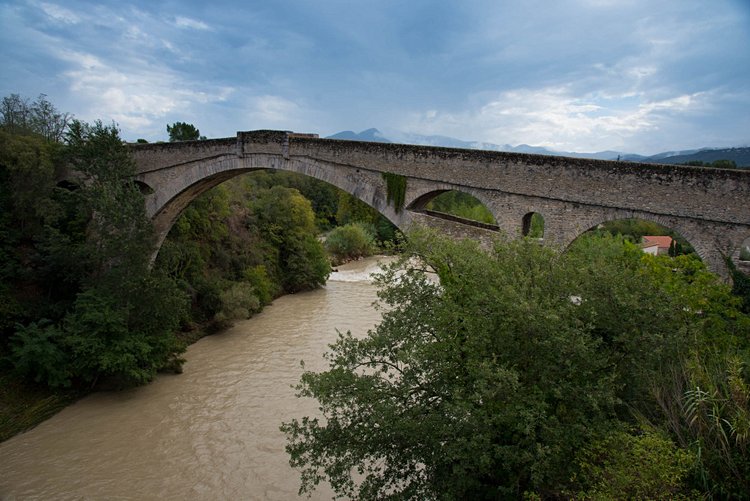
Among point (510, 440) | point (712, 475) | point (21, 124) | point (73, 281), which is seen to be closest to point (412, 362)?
point (510, 440)

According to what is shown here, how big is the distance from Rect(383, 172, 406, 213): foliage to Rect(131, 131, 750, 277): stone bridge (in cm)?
11

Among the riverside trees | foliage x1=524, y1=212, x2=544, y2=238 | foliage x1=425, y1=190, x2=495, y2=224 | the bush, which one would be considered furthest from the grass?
foliage x1=425, y1=190, x2=495, y2=224

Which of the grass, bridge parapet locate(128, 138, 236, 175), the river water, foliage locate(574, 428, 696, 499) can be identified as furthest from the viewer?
bridge parapet locate(128, 138, 236, 175)

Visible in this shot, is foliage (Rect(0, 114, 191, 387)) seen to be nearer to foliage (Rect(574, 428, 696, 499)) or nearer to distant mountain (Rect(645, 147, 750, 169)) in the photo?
foliage (Rect(574, 428, 696, 499))

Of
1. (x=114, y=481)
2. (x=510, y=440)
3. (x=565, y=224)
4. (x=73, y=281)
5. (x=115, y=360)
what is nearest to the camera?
(x=510, y=440)

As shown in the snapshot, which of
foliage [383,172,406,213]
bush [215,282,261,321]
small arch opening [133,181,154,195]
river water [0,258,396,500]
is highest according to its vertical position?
foliage [383,172,406,213]

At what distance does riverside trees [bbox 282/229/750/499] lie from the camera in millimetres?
4961

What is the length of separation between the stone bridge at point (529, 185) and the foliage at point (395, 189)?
0.11 metres

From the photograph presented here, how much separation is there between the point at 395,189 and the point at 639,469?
875 cm

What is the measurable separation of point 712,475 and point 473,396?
245 centimetres

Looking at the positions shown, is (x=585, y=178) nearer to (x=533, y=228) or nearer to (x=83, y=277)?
(x=533, y=228)

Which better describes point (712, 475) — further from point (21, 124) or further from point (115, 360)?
point (21, 124)

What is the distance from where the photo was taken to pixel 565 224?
9617mm

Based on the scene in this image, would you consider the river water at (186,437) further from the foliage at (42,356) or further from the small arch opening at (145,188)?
the small arch opening at (145,188)
